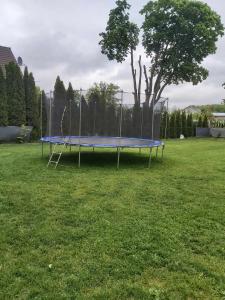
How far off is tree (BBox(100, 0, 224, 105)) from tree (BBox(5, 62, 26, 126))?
12.2m

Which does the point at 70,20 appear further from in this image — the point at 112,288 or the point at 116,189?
the point at 112,288

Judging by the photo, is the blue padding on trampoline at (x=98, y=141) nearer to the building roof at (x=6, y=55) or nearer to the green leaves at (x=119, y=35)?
the building roof at (x=6, y=55)

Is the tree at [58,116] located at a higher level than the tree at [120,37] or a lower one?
lower

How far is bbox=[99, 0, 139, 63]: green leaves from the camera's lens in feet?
86.6

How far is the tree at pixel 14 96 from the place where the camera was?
49.8ft

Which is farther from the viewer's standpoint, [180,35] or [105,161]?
[180,35]

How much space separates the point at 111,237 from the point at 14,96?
12510 mm

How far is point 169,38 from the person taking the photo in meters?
25.7

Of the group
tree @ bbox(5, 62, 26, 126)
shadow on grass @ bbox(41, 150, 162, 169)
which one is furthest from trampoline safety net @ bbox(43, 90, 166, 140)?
tree @ bbox(5, 62, 26, 126)

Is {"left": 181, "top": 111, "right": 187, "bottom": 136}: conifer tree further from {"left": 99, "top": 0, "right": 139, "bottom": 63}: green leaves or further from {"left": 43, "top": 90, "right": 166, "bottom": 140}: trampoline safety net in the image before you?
{"left": 43, "top": 90, "right": 166, "bottom": 140}: trampoline safety net

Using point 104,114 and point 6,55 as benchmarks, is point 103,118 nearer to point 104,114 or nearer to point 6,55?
point 104,114

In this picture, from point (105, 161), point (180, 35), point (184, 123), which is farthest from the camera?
point (180, 35)

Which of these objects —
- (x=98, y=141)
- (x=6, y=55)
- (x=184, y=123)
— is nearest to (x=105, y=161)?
(x=98, y=141)

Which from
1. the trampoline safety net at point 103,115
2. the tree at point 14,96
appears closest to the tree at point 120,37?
the tree at point 14,96
